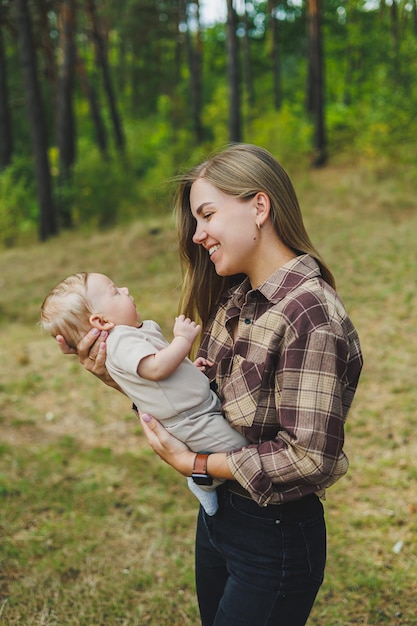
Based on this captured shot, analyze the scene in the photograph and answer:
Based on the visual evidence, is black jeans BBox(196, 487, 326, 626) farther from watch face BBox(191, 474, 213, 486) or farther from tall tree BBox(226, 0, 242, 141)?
tall tree BBox(226, 0, 242, 141)

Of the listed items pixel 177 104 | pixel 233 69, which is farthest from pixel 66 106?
pixel 177 104

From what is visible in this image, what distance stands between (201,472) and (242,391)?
0.80ft

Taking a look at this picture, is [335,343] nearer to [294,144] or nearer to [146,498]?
[146,498]

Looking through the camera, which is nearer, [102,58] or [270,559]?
[270,559]

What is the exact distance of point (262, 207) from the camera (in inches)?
68.1

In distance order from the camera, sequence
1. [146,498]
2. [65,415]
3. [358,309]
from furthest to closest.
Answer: [358,309], [65,415], [146,498]

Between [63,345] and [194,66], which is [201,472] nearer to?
[63,345]

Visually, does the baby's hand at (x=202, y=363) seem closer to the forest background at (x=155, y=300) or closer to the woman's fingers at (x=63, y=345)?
the woman's fingers at (x=63, y=345)

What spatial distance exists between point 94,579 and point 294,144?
46.1ft

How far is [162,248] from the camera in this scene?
12.4 metres

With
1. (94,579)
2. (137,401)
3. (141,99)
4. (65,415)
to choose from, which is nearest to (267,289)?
(137,401)

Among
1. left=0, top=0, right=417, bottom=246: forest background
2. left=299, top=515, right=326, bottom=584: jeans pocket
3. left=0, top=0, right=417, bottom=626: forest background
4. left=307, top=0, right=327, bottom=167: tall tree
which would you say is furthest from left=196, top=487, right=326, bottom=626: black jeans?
left=307, top=0, right=327, bottom=167: tall tree

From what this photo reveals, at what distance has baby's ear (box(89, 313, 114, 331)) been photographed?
1902 mm

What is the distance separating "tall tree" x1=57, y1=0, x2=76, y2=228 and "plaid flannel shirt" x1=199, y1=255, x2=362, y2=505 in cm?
1517
